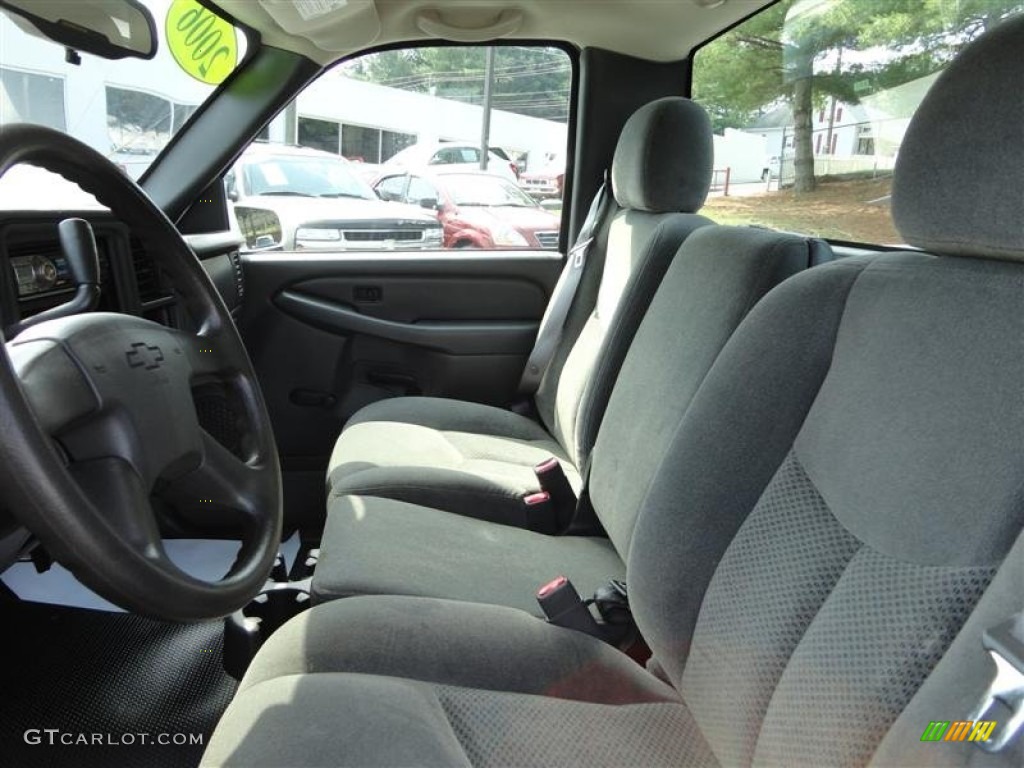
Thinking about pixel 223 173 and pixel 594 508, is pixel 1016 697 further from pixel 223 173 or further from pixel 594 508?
pixel 223 173

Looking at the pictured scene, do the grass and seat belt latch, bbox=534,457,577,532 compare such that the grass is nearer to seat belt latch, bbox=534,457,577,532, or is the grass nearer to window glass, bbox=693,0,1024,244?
window glass, bbox=693,0,1024,244

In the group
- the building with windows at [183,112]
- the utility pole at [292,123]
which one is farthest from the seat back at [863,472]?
the utility pole at [292,123]

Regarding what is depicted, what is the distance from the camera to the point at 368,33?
2.22m

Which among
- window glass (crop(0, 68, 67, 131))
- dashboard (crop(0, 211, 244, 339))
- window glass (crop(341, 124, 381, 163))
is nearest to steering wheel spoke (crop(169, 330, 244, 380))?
dashboard (crop(0, 211, 244, 339))

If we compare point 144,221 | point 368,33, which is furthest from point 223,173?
point 144,221

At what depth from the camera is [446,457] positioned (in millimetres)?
1907

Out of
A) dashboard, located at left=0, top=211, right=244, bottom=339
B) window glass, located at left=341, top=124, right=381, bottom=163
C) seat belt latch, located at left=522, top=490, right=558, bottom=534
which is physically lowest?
seat belt latch, located at left=522, top=490, right=558, bottom=534

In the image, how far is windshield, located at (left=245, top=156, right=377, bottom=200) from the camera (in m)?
2.47

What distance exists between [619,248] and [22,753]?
62.3 inches

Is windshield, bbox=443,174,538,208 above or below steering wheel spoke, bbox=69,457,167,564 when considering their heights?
above

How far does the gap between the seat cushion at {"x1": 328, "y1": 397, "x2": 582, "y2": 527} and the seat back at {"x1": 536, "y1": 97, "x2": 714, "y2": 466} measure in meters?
0.11

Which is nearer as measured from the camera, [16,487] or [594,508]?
[16,487]

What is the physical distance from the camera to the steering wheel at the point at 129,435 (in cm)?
77

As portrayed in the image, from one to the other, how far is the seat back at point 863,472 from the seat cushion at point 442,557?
1.09 ft
